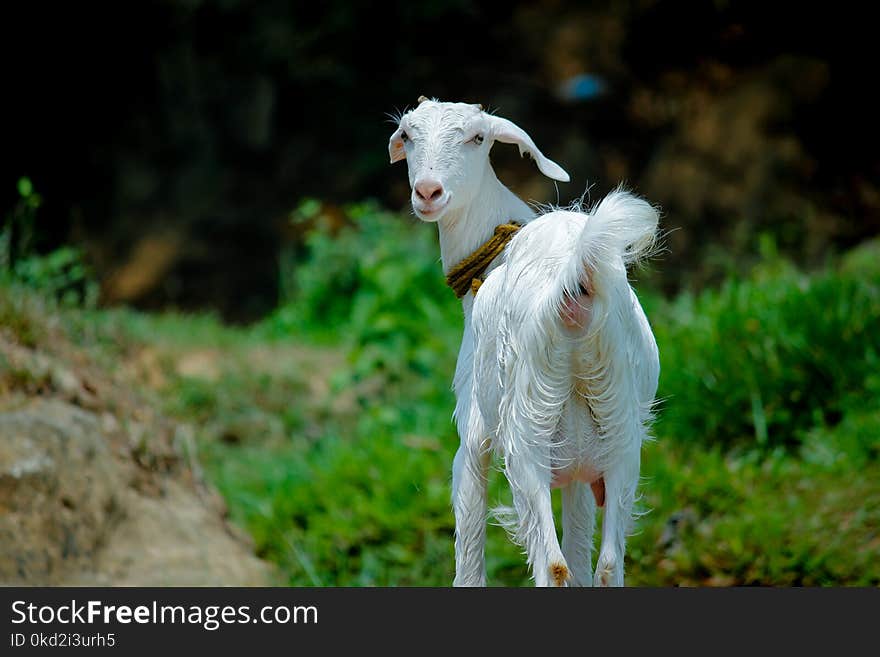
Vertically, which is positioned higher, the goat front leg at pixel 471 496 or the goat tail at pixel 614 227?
the goat tail at pixel 614 227

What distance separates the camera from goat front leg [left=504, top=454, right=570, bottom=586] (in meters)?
2.70

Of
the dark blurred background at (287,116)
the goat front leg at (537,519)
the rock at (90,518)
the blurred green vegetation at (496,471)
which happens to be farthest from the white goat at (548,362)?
the dark blurred background at (287,116)

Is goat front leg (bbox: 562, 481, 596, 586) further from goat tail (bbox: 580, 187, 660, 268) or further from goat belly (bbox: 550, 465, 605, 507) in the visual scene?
goat tail (bbox: 580, 187, 660, 268)

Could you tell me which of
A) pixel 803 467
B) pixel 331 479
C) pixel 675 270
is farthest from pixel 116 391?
pixel 675 270

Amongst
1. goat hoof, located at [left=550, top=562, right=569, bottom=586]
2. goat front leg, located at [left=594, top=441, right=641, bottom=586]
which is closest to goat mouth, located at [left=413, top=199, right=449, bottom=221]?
goat front leg, located at [left=594, top=441, right=641, bottom=586]

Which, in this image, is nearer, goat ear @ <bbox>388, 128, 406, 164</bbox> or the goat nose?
the goat nose

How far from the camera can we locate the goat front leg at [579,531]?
3.06 m

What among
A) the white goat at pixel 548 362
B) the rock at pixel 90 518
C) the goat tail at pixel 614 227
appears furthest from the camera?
the rock at pixel 90 518

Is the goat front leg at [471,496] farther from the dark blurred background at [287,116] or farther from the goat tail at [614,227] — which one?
the dark blurred background at [287,116]

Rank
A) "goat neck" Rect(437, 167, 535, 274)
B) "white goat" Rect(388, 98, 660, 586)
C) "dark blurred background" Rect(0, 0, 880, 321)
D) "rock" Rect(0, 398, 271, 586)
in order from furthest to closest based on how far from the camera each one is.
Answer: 1. "dark blurred background" Rect(0, 0, 880, 321)
2. "rock" Rect(0, 398, 271, 586)
3. "goat neck" Rect(437, 167, 535, 274)
4. "white goat" Rect(388, 98, 660, 586)

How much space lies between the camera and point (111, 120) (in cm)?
1105

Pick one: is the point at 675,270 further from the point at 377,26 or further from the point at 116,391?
the point at 116,391

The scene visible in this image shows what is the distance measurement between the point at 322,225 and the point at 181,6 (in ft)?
12.0

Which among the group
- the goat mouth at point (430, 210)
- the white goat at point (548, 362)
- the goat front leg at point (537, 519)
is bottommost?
the goat front leg at point (537, 519)
